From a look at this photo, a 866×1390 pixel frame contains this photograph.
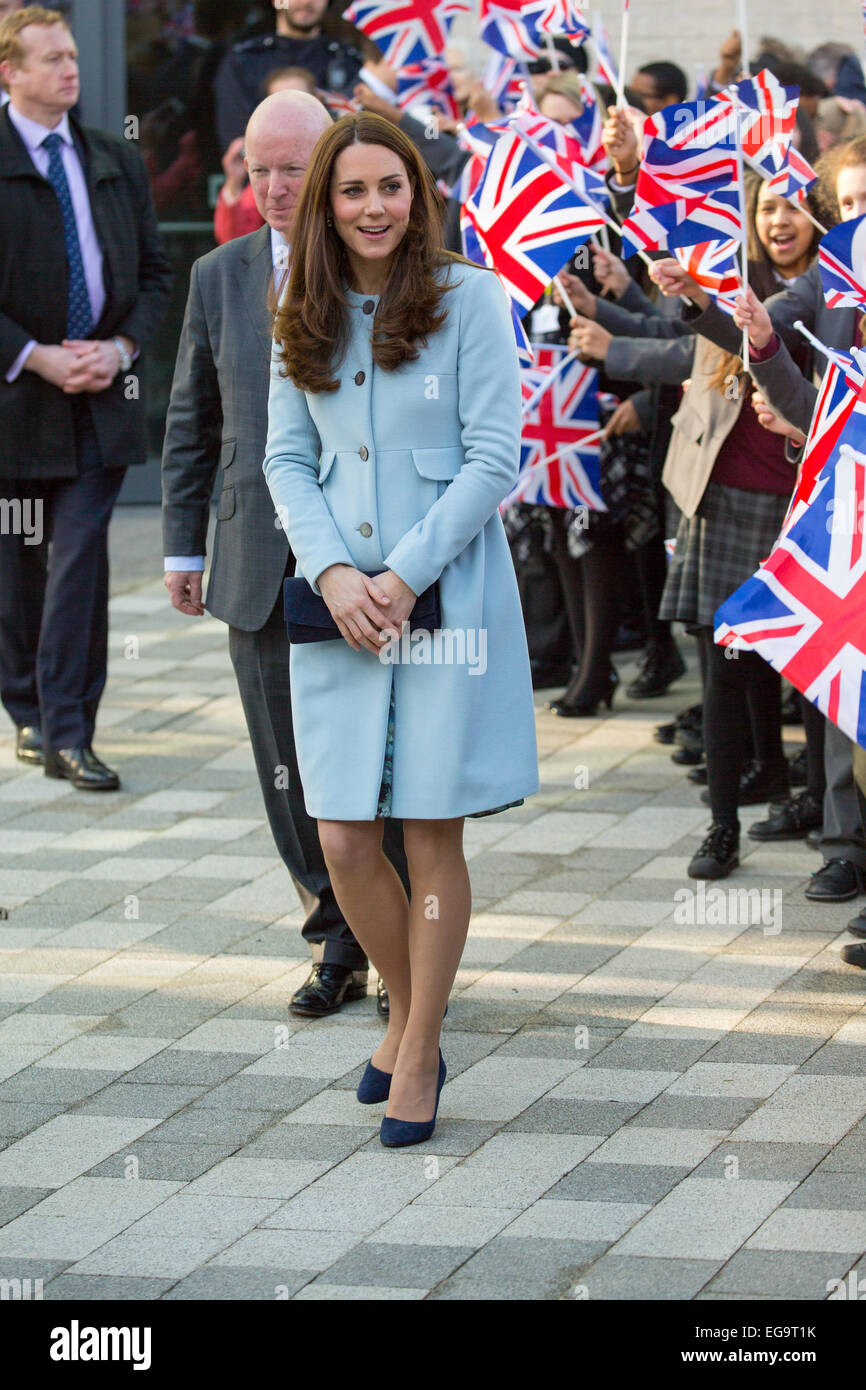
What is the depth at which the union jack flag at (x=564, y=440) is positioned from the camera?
24.1ft

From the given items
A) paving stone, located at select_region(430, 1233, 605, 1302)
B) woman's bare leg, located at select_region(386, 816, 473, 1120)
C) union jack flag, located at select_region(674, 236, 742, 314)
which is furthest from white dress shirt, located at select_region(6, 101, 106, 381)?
paving stone, located at select_region(430, 1233, 605, 1302)

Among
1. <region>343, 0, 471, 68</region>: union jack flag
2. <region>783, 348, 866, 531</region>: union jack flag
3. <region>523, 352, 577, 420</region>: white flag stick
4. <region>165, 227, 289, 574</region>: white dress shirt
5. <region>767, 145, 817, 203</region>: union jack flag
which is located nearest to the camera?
<region>783, 348, 866, 531</region>: union jack flag

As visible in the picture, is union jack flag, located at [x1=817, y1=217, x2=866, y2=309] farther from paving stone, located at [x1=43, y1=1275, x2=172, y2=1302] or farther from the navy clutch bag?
paving stone, located at [x1=43, y1=1275, x2=172, y2=1302]

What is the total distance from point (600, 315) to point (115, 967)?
2.84m

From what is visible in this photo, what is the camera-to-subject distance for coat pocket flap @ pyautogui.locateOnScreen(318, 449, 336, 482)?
4.05 meters

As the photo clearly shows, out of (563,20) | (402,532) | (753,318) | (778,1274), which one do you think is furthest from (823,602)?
(563,20)

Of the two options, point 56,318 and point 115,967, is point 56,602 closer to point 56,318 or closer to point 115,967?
point 56,318

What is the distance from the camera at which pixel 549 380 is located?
7254 mm

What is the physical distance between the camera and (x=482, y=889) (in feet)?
18.8

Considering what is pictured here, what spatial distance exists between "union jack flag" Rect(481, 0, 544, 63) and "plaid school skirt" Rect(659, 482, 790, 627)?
248cm

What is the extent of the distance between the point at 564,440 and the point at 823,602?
9.95 feet

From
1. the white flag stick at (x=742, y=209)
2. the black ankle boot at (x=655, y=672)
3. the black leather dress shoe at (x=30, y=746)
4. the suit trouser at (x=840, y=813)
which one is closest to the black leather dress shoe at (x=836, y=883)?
the suit trouser at (x=840, y=813)

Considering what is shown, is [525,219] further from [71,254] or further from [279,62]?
[279,62]
